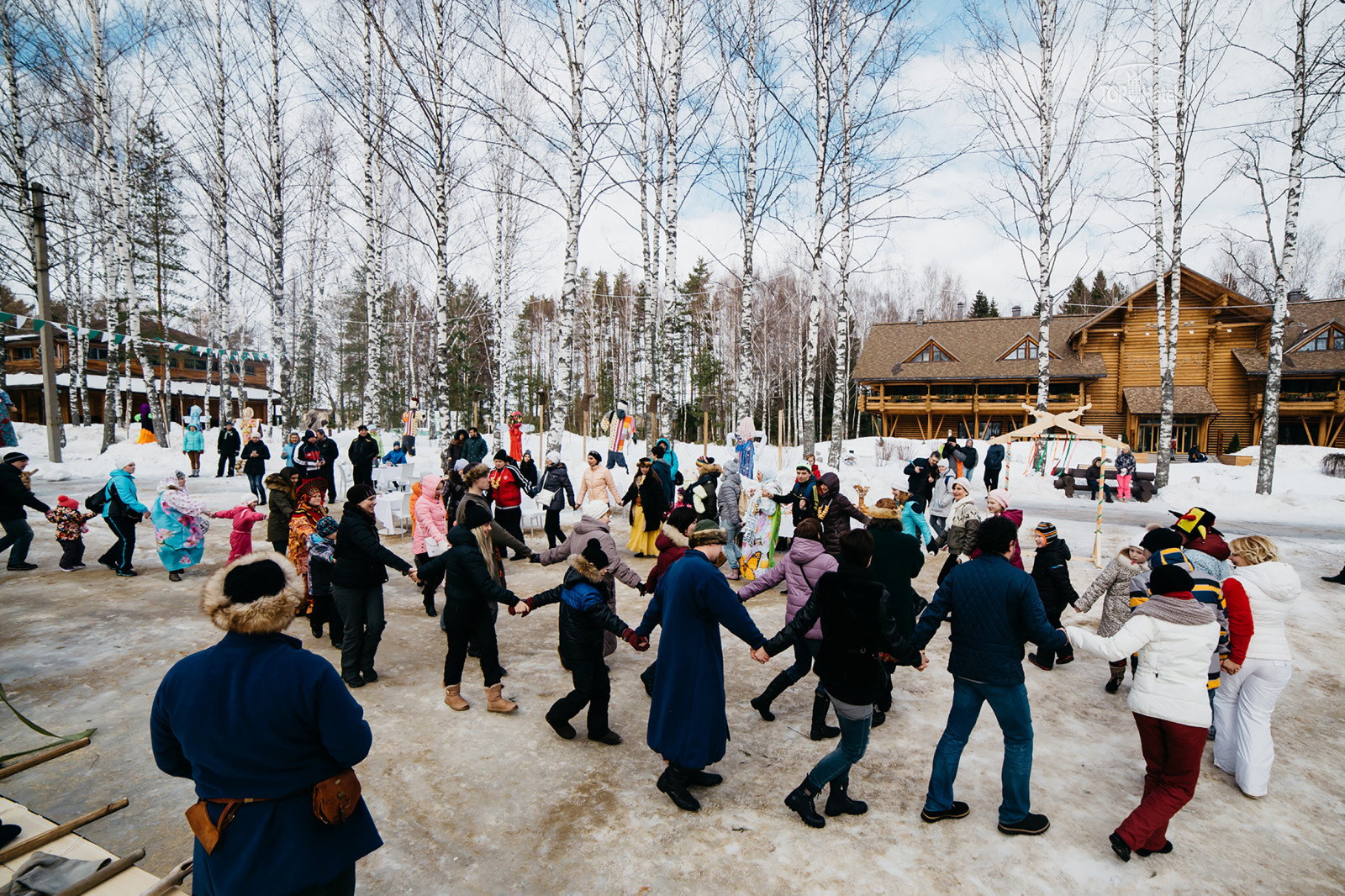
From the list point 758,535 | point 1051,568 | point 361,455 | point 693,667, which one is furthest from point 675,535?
point 361,455

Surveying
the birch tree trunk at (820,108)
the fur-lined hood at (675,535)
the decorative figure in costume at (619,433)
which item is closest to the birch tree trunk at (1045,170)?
the birch tree trunk at (820,108)

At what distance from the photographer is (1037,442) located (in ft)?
68.3

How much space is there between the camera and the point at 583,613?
4.25 m

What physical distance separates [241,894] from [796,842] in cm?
271

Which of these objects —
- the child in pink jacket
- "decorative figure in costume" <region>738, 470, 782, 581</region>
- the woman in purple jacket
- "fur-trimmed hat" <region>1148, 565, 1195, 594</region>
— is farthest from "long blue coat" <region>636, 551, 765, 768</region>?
the child in pink jacket

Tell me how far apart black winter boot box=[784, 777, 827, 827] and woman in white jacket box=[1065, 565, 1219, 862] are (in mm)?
1615

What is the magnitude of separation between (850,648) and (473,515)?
3100 millimetres

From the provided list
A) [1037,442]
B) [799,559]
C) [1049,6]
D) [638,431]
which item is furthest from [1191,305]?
[799,559]

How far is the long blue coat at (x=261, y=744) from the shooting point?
6.40ft

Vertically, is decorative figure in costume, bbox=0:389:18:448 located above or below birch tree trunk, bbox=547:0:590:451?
below

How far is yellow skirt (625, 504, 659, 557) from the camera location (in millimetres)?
10047

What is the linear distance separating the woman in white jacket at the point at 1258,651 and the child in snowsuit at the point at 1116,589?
3.65ft

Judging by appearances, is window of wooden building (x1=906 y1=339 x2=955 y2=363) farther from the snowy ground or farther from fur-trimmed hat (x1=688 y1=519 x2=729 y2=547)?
fur-trimmed hat (x1=688 y1=519 x2=729 y2=547)

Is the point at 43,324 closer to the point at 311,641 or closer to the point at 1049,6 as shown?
the point at 311,641
